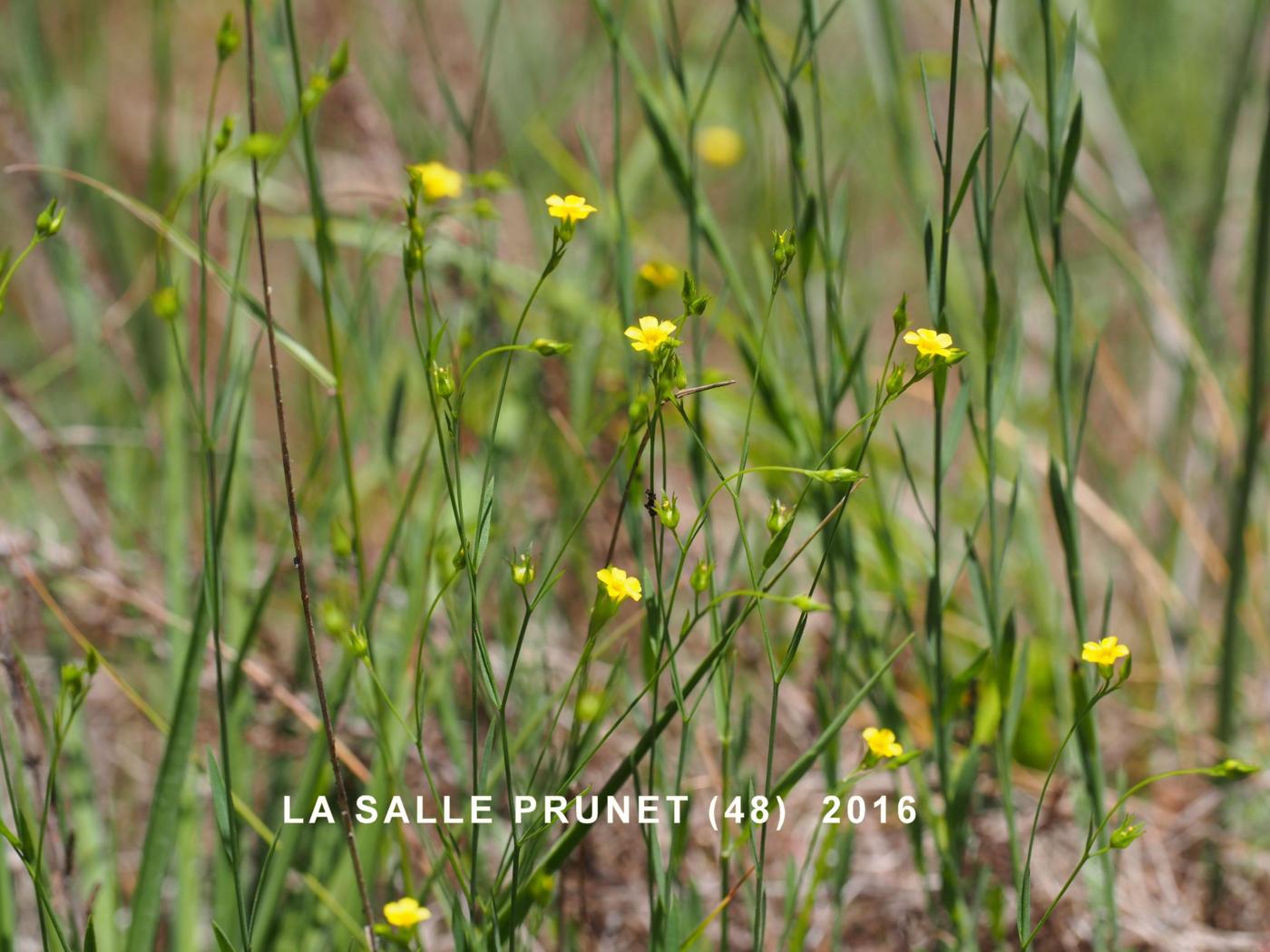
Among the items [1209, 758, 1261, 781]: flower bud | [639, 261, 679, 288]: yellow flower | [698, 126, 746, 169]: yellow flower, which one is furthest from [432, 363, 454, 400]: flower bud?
[698, 126, 746, 169]: yellow flower

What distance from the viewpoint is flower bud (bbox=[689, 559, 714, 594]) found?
0.73 m

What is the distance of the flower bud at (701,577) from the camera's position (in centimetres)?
73

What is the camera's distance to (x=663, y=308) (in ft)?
7.62

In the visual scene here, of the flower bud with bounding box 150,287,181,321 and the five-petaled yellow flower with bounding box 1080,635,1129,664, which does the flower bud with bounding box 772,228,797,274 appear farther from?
the flower bud with bounding box 150,287,181,321

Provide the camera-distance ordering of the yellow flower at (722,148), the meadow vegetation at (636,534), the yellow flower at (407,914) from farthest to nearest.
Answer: the yellow flower at (722,148)
the meadow vegetation at (636,534)
the yellow flower at (407,914)

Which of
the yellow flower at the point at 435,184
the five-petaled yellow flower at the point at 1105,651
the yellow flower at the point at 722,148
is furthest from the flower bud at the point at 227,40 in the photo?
the yellow flower at the point at 722,148

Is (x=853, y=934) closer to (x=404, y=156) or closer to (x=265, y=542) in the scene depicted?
(x=265, y=542)

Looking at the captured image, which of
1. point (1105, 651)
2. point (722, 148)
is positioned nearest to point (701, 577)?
point (1105, 651)

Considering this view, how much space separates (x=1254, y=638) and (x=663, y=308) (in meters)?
1.18

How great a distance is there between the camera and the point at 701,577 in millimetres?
751

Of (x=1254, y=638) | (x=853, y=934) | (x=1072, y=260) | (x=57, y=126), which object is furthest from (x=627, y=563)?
(x=1072, y=260)

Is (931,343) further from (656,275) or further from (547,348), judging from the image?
(656,275)

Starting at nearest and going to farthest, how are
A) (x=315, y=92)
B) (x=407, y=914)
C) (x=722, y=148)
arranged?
(x=407, y=914) → (x=315, y=92) → (x=722, y=148)

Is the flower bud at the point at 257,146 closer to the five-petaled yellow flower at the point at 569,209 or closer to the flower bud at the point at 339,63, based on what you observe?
the flower bud at the point at 339,63
